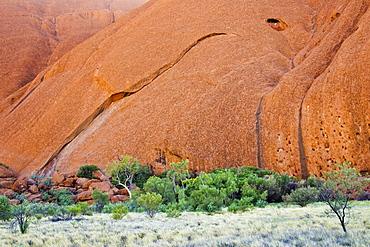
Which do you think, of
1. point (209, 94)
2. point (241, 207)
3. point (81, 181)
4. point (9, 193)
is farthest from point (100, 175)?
point (241, 207)

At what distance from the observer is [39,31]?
6688cm

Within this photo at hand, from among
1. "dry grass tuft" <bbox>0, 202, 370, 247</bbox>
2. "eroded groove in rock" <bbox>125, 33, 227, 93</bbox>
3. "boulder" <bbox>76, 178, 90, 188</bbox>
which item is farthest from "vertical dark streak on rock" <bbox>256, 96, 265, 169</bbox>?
"dry grass tuft" <bbox>0, 202, 370, 247</bbox>

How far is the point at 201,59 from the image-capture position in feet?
119

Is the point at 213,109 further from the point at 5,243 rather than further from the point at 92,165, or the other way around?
the point at 5,243

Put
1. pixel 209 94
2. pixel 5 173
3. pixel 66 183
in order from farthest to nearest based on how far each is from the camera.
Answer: pixel 209 94
pixel 5 173
pixel 66 183

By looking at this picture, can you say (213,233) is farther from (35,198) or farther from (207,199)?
(35,198)

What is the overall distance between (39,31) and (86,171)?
4751 cm

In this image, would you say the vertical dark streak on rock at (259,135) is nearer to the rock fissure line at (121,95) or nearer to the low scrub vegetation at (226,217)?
the low scrub vegetation at (226,217)

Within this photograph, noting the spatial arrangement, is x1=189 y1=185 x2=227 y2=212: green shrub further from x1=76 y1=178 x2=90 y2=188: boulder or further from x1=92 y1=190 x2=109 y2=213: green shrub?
x1=76 y1=178 x2=90 y2=188: boulder

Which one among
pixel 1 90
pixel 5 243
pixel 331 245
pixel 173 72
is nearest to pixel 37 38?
pixel 1 90

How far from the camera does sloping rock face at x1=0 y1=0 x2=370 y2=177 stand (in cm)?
2472

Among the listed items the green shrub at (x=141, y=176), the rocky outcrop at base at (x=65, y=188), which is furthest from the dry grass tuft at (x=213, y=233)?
the green shrub at (x=141, y=176)

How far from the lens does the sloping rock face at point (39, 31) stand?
184ft

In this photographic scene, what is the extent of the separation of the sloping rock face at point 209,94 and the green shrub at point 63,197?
6.18 metres
